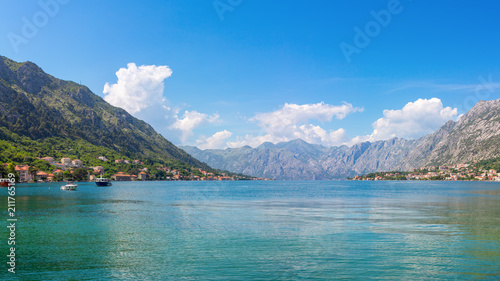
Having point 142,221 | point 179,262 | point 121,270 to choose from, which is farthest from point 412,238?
point 142,221

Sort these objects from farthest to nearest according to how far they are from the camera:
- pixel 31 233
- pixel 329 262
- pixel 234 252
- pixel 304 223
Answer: pixel 304 223 → pixel 31 233 → pixel 234 252 → pixel 329 262

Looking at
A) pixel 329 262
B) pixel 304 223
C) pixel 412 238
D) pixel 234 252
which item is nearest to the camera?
pixel 329 262

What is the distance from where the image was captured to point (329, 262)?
3228 cm

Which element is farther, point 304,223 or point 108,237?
point 304,223

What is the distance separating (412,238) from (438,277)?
54.4 ft

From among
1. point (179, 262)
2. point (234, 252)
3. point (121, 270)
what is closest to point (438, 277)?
point (234, 252)

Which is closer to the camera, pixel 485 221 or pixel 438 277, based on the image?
pixel 438 277

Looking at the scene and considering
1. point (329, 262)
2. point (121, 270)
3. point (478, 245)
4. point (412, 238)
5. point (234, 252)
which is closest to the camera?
point (121, 270)

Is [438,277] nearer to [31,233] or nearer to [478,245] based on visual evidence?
[478,245]

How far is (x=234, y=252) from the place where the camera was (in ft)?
120

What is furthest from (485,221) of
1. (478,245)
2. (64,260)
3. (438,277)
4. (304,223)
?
(64,260)

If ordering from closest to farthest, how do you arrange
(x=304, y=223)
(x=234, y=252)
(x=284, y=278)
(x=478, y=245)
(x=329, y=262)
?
(x=284, y=278) → (x=329, y=262) → (x=234, y=252) → (x=478, y=245) → (x=304, y=223)

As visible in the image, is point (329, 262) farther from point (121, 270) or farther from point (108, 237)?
point (108, 237)

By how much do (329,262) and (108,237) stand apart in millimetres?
28338
